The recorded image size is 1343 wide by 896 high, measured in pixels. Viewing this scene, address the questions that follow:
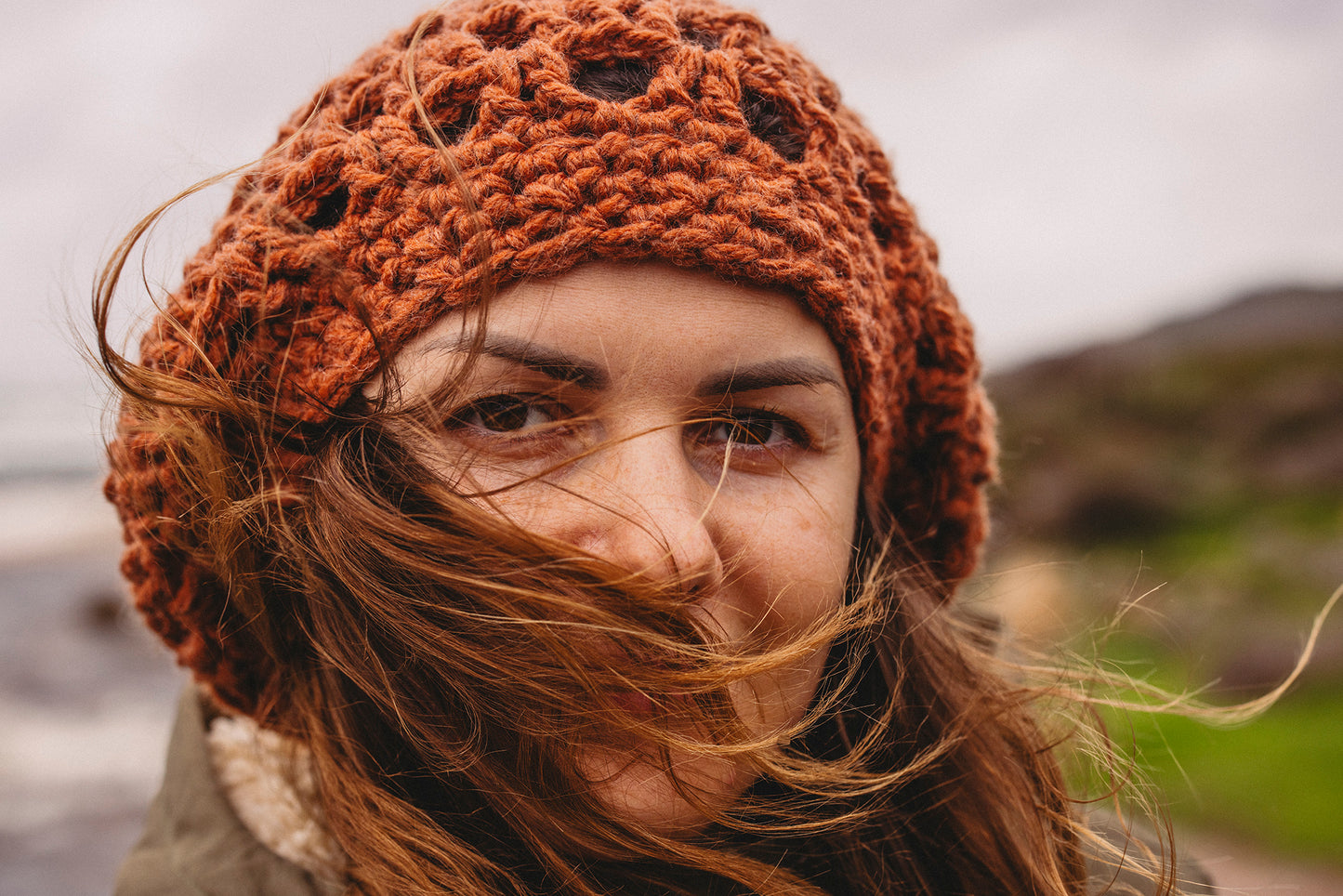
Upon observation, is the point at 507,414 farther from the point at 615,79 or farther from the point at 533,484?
the point at 615,79

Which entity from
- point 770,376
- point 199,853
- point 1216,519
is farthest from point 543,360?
point 1216,519

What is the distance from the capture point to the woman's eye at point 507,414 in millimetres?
1286

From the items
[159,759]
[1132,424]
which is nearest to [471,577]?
[159,759]

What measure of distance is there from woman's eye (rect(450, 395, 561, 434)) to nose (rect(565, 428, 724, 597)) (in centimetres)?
10

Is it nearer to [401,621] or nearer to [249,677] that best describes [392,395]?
[401,621]

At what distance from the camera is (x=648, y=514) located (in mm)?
1222

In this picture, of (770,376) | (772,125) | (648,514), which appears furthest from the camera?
(772,125)

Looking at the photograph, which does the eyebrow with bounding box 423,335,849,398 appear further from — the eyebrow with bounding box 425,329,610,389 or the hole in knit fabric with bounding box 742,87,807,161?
the hole in knit fabric with bounding box 742,87,807,161

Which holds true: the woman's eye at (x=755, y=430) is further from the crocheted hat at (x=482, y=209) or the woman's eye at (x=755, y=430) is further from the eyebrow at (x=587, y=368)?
the crocheted hat at (x=482, y=209)

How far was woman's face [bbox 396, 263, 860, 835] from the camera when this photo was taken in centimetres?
124

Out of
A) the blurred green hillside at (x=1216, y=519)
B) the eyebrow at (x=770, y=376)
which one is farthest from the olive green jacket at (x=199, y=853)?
the blurred green hillside at (x=1216, y=519)

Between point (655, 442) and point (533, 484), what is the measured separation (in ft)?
0.59

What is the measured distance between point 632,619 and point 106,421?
0.96 m

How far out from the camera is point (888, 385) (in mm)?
1681
